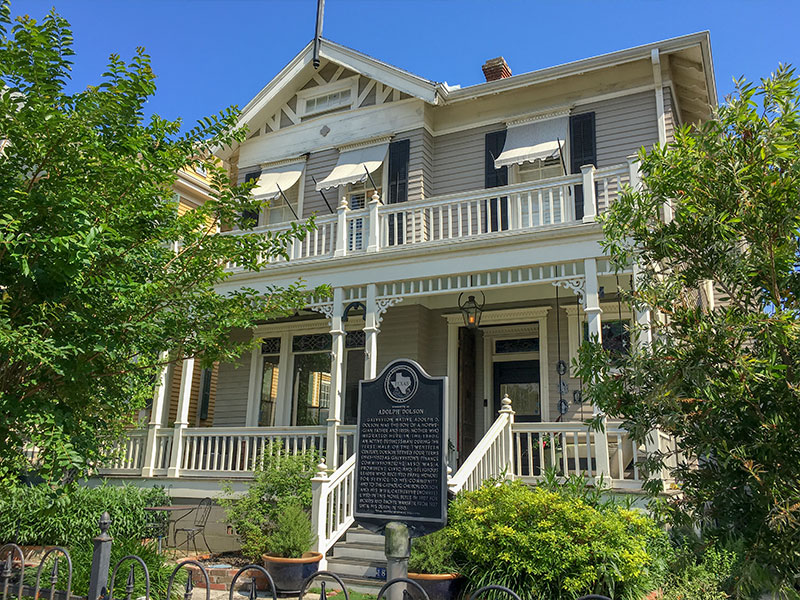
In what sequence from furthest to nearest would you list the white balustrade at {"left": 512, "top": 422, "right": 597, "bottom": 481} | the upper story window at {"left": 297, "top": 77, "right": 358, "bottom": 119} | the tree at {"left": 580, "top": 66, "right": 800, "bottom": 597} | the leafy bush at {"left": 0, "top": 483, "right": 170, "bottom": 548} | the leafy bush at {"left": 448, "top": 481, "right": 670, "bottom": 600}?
the upper story window at {"left": 297, "top": 77, "right": 358, "bottom": 119}, the leafy bush at {"left": 0, "top": 483, "right": 170, "bottom": 548}, the white balustrade at {"left": 512, "top": 422, "right": 597, "bottom": 481}, the leafy bush at {"left": 448, "top": 481, "right": 670, "bottom": 600}, the tree at {"left": 580, "top": 66, "right": 800, "bottom": 597}

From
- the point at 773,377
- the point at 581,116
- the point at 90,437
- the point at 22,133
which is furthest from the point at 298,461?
the point at 581,116

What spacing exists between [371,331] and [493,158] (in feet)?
16.2

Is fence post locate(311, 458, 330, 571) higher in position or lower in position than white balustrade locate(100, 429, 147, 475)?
lower

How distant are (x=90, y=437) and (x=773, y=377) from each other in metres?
4.53

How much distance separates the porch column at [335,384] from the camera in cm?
Result: 1123

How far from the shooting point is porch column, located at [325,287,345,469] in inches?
442

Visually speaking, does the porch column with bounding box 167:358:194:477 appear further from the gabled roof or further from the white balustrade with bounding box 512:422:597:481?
the gabled roof

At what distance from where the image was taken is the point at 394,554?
17.7 feet

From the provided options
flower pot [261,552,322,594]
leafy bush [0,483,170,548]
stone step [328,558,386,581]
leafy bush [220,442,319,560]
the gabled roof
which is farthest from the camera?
the gabled roof

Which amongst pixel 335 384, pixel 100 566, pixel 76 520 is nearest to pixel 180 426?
pixel 76 520

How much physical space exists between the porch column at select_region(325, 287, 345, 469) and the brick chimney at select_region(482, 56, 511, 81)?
7.04m

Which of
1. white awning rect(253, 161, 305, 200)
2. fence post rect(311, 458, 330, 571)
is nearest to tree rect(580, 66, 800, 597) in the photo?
fence post rect(311, 458, 330, 571)

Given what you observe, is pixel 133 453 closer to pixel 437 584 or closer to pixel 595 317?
pixel 437 584

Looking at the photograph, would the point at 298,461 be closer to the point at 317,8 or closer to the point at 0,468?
the point at 0,468
